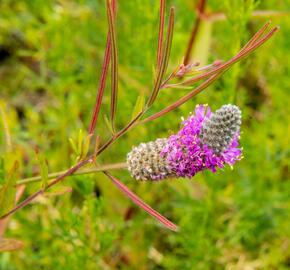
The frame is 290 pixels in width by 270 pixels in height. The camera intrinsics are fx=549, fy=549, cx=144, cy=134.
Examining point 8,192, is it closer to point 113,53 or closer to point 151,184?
point 113,53

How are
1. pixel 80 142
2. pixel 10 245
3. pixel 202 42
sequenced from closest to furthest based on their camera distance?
pixel 80 142 → pixel 10 245 → pixel 202 42

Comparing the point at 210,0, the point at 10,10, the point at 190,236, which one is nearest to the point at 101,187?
the point at 190,236

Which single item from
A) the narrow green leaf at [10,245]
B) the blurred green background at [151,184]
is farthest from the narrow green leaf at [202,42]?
the narrow green leaf at [10,245]

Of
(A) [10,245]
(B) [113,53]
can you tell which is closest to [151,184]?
(A) [10,245]

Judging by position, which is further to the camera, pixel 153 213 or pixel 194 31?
pixel 194 31

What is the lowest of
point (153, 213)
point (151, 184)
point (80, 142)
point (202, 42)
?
point (153, 213)

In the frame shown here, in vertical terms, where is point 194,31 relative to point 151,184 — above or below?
above
